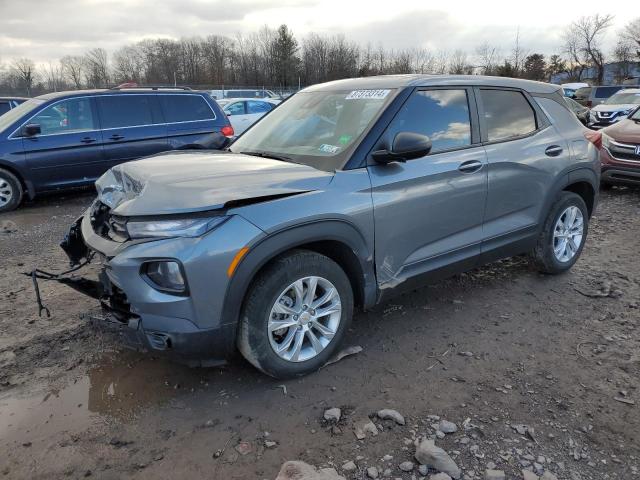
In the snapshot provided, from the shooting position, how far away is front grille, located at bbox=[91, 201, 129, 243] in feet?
Answer: 9.04

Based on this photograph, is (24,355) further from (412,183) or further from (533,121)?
(533,121)

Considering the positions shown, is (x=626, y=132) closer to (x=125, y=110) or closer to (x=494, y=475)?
(x=494, y=475)

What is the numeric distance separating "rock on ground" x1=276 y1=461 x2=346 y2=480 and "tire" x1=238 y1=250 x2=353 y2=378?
664 millimetres

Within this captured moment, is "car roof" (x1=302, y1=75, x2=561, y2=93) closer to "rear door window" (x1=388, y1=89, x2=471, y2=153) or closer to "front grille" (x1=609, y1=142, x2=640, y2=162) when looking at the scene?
"rear door window" (x1=388, y1=89, x2=471, y2=153)

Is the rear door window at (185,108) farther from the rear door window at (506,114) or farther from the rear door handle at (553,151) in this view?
the rear door handle at (553,151)

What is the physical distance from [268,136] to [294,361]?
1.81 m

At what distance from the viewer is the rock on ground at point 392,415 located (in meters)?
2.71

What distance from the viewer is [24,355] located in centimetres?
339

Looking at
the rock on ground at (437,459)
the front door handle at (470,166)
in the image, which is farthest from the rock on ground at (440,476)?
the front door handle at (470,166)

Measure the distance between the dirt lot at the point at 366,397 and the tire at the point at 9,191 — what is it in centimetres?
401

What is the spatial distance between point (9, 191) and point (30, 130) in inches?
38.8

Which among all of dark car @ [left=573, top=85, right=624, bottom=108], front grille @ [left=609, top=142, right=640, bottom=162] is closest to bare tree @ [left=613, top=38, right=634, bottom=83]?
dark car @ [left=573, top=85, right=624, bottom=108]

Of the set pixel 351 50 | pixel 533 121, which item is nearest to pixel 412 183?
pixel 533 121

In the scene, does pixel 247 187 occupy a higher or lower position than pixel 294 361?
higher
